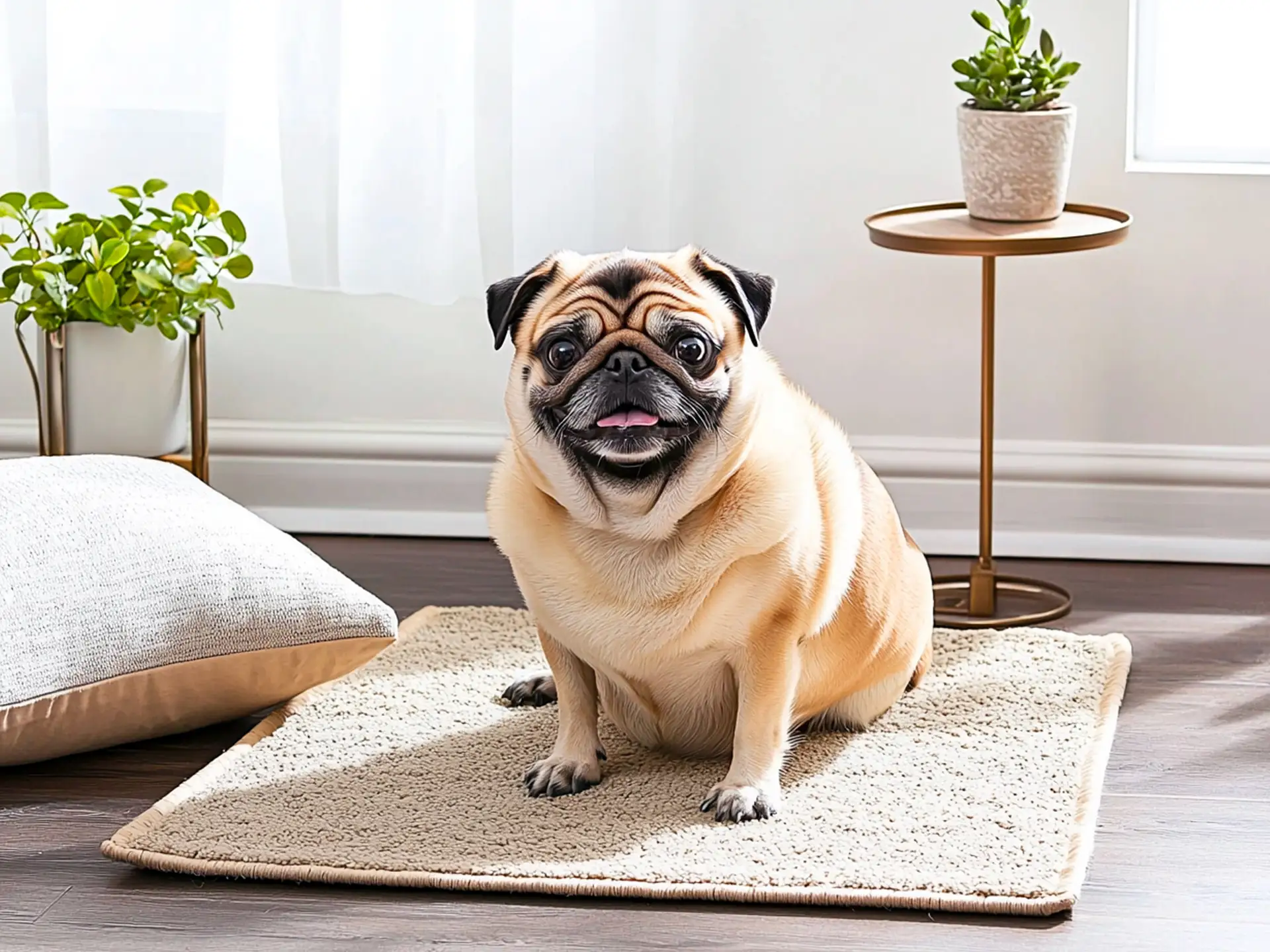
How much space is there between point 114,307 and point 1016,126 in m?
1.40

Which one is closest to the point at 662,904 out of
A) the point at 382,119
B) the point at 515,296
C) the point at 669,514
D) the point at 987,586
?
the point at 669,514

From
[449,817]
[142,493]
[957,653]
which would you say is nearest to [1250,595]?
[957,653]

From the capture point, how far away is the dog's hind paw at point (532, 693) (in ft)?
6.72

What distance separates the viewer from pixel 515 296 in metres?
1.67

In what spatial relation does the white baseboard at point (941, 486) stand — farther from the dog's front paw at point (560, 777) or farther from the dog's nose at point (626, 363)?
the dog's nose at point (626, 363)

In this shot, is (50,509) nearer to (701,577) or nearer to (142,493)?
(142,493)

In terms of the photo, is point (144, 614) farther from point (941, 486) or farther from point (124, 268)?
point (941, 486)

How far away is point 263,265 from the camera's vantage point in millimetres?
2826

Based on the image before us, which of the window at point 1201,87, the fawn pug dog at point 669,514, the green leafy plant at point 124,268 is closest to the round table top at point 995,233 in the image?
the window at point 1201,87

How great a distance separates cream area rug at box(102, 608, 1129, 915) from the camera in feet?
5.01

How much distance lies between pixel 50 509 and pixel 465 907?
757 millimetres

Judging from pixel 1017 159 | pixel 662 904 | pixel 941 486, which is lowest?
pixel 662 904

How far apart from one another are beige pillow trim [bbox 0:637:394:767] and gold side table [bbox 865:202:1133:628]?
92 cm

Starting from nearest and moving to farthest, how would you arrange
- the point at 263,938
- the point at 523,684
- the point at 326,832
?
the point at 263,938, the point at 326,832, the point at 523,684
